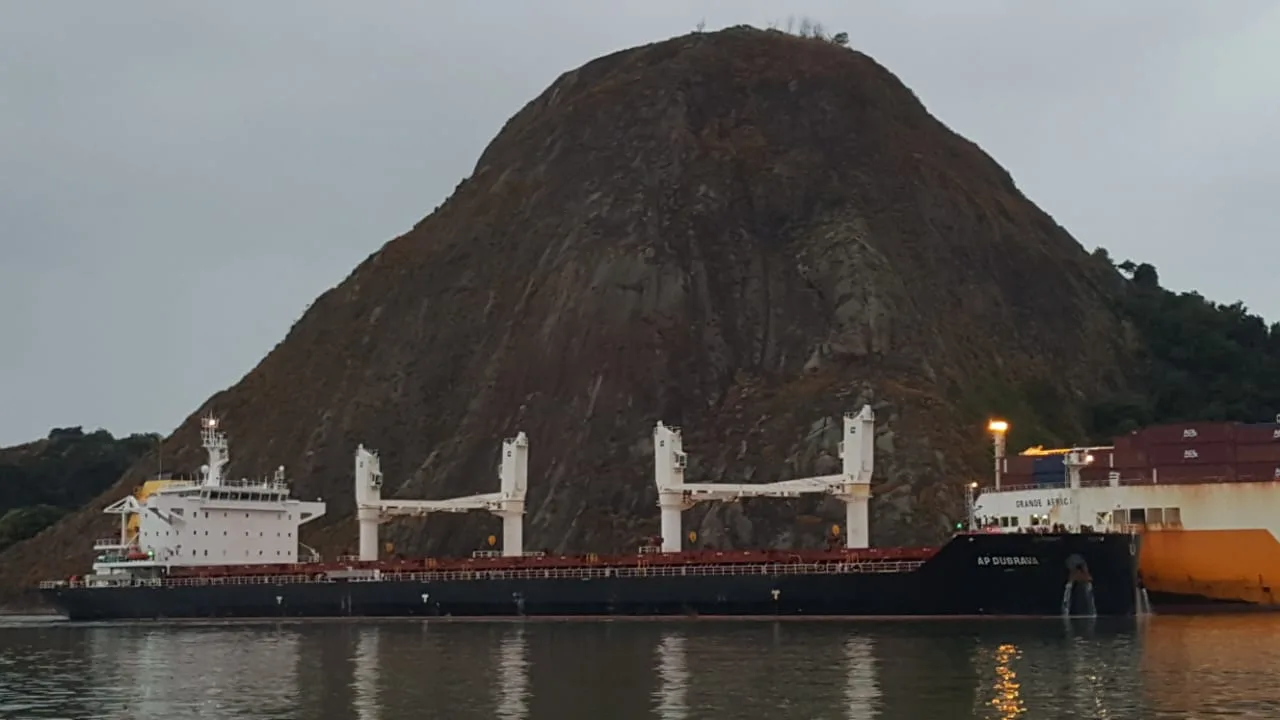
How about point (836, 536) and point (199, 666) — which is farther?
point (836, 536)

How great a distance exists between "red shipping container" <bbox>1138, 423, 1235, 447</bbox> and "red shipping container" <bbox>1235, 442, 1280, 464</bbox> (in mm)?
750

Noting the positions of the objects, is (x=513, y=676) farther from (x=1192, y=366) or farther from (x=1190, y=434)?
(x=1192, y=366)

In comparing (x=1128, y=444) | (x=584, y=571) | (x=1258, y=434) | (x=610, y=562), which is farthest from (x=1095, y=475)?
(x=584, y=571)

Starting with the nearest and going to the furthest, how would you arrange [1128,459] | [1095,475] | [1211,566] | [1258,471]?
[1258,471] < [1211,566] < [1128,459] < [1095,475]

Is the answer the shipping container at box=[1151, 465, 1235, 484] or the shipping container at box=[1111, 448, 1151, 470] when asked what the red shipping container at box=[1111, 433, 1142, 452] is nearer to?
the shipping container at box=[1111, 448, 1151, 470]

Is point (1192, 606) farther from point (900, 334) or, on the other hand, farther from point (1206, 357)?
point (1206, 357)

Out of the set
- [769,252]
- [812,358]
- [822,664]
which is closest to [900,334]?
[812,358]

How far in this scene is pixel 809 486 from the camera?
2596 inches

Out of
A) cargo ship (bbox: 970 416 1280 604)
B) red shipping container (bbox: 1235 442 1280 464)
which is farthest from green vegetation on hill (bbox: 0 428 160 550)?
red shipping container (bbox: 1235 442 1280 464)

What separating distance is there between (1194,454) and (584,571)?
95.1 ft

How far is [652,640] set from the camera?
52344 millimetres

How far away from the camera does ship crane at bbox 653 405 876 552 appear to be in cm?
6456

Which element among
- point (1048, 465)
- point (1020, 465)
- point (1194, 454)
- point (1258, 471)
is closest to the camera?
point (1258, 471)

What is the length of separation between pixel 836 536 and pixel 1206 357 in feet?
171
